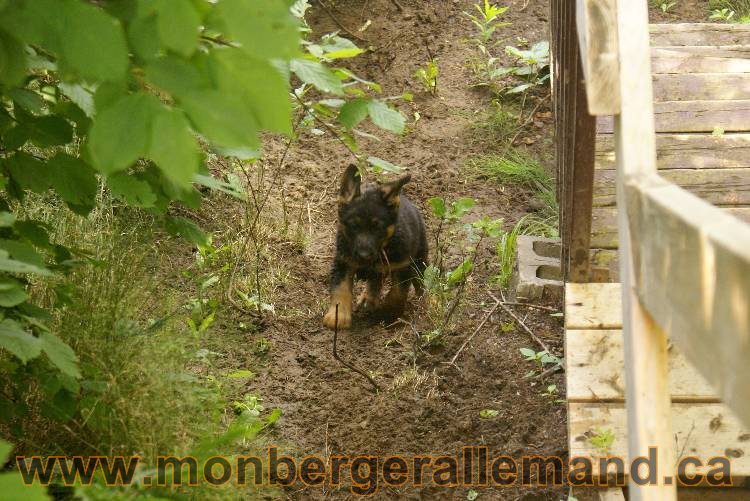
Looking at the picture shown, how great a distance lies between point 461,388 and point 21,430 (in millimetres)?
2488

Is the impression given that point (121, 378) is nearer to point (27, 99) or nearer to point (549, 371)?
point (27, 99)

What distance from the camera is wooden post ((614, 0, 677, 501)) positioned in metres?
2.05

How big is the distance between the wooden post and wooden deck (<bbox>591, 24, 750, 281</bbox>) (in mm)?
2005

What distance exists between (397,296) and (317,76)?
414cm

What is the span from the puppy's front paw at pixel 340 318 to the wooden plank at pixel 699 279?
386 centimetres

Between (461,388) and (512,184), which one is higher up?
(512,184)

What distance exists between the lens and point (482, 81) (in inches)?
347

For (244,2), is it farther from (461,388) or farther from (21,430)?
(461,388)

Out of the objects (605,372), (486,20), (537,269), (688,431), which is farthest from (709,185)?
(486,20)

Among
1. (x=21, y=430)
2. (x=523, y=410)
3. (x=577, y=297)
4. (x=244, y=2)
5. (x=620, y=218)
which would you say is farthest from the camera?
(x=523, y=410)

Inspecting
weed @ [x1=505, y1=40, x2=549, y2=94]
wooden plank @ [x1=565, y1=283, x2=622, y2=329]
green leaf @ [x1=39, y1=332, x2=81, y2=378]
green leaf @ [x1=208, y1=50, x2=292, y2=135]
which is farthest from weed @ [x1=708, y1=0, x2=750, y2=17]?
green leaf @ [x1=208, y1=50, x2=292, y2=135]

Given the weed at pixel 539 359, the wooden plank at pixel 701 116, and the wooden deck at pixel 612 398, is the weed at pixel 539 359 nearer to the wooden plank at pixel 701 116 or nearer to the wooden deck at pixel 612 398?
the wooden deck at pixel 612 398

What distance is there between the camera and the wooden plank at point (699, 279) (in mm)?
1294

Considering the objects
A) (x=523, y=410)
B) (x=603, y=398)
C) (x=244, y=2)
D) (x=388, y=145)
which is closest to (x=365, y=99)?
(x=244, y=2)
